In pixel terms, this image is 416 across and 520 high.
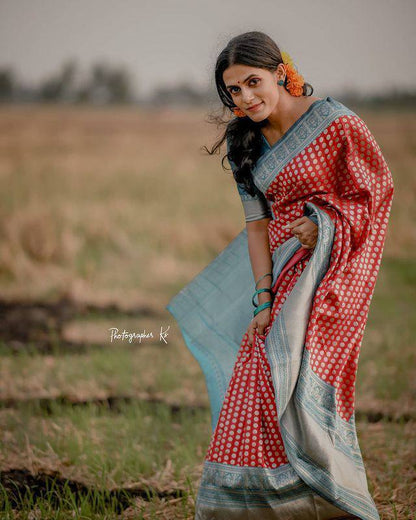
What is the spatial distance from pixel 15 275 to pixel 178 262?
2.15m

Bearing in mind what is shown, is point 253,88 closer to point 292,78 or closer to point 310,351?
point 292,78

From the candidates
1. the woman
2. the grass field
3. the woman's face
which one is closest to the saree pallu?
the woman

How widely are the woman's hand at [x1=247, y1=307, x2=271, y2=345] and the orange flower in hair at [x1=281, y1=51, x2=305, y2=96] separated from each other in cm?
74

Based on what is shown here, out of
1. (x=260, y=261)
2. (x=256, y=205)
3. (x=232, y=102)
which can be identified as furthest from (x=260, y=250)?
(x=232, y=102)

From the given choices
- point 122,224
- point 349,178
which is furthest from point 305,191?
point 122,224

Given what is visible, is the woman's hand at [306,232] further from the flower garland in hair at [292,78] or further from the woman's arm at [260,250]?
the flower garland in hair at [292,78]

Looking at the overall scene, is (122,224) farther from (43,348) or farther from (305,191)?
(305,191)

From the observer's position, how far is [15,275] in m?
6.09

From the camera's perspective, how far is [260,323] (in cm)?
192

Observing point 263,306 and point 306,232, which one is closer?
point 306,232

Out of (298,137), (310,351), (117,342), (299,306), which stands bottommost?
(117,342)

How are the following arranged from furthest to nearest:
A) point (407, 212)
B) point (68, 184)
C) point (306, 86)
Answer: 1. point (68, 184)
2. point (407, 212)
3. point (306, 86)

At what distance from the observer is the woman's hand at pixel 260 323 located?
1921 mm

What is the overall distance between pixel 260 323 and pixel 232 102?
2.55ft
